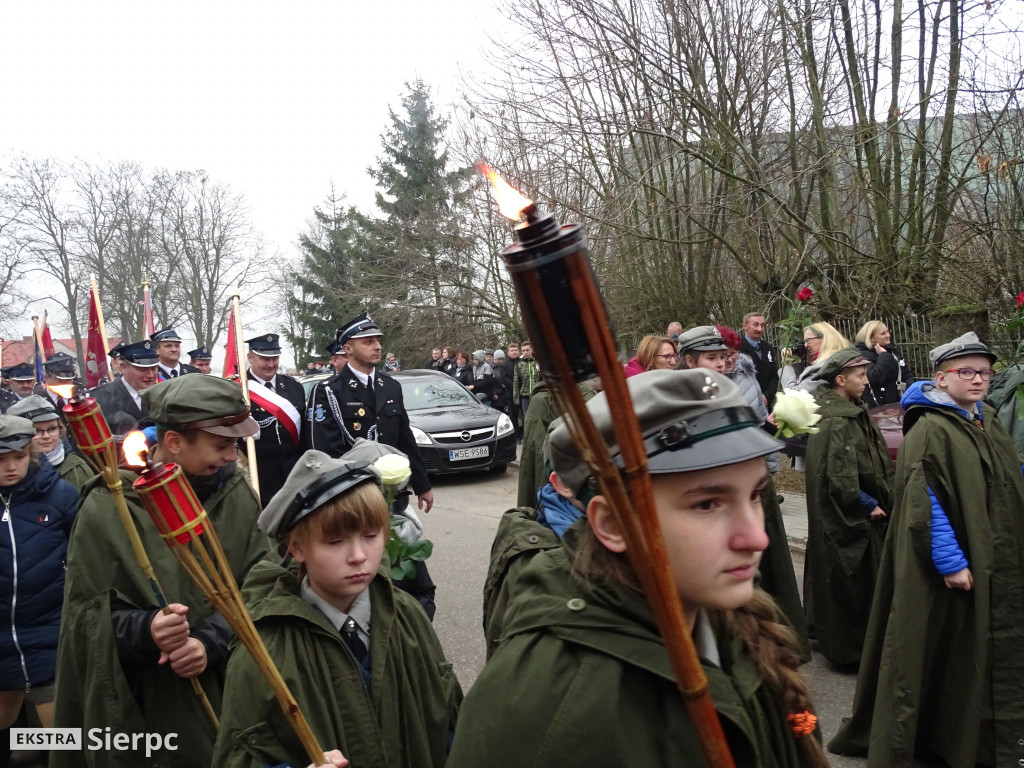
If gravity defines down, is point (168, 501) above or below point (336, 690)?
above

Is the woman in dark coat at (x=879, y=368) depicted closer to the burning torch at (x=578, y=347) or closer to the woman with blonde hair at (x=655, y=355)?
the woman with blonde hair at (x=655, y=355)

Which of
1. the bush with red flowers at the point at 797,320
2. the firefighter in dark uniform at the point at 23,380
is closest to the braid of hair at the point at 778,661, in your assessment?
the bush with red flowers at the point at 797,320

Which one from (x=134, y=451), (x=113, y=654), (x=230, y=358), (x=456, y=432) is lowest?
(x=456, y=432)

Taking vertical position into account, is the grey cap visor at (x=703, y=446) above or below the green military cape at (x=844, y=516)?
above

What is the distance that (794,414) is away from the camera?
337cm

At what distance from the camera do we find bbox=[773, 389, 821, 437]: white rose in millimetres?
3365

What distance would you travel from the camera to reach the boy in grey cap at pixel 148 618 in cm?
262

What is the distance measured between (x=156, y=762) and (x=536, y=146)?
10.8m

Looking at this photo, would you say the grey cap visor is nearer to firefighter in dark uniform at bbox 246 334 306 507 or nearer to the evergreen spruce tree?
firefighter in dark uniform at bbox 246 334 306 507

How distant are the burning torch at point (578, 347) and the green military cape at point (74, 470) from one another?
14.9 feet

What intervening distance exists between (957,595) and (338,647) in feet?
9.52

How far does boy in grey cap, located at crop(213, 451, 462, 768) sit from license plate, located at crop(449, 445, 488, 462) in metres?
9.28

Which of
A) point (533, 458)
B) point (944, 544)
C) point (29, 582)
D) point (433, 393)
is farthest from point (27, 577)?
point (433, 393)

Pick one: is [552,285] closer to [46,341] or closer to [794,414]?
[794,414]
